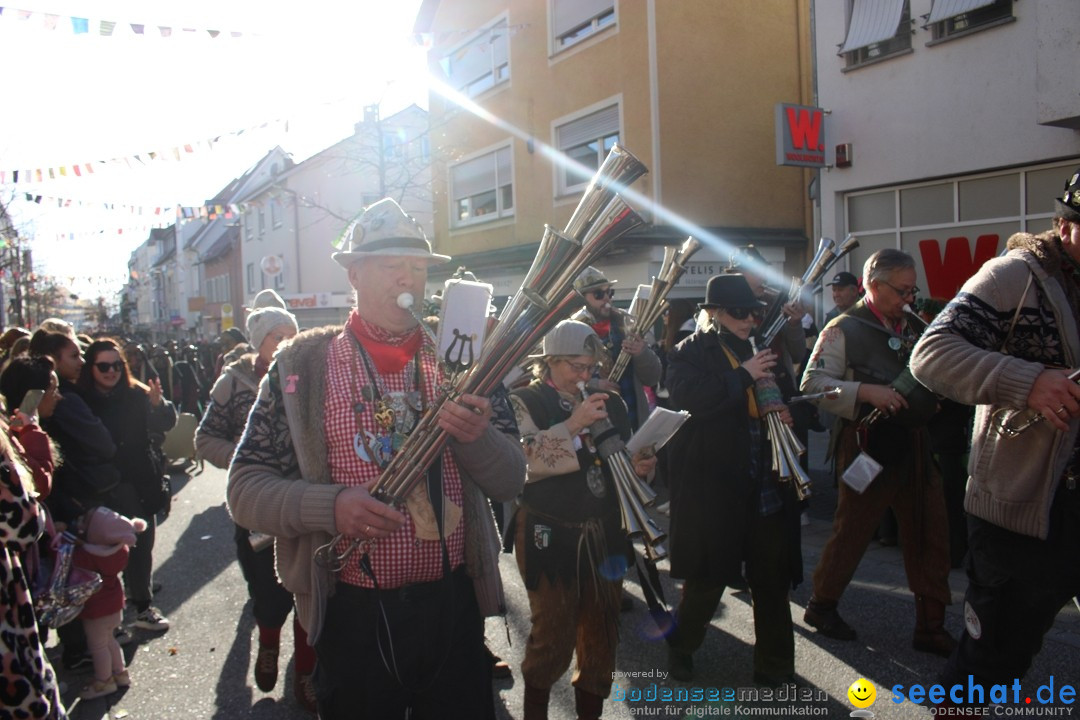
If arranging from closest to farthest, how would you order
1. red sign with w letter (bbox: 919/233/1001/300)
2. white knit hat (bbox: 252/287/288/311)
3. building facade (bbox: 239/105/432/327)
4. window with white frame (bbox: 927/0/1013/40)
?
white knit hat (bbox: 252/287/288/311) → window with white frame (bbox: 927/0/1013/40) → red sign with w letter (bbox: 919/233/1001/300) → building facade (bbox: 239/105/432/327)

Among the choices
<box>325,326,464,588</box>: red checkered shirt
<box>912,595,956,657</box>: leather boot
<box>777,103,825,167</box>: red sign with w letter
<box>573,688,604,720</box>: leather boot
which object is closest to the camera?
<box>325,326,464,588</box>: red checkered shirt

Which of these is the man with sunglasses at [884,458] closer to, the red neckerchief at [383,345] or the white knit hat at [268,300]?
the red neckerchief at [383,345]

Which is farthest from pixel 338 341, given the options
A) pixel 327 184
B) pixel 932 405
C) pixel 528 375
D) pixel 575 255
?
pixel 327 184

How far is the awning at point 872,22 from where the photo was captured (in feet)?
38.3

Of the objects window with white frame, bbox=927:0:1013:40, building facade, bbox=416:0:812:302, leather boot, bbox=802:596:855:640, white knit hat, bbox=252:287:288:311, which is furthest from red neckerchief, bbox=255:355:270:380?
window with white frame, bbox=927:0:1013:40

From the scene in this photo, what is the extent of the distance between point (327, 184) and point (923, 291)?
25.1 metres

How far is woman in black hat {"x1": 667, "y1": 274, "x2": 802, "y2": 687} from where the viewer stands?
4.07 m

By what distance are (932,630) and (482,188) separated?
680 inches

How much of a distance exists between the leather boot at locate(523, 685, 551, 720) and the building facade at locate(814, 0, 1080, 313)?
8.92 meters

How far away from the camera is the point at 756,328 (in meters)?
4.66

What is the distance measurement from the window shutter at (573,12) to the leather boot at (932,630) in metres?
14.1

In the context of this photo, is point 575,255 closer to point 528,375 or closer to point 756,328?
point 528,375

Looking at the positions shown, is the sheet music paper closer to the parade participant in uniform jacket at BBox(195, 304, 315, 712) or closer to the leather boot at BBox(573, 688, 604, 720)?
the leather boot at BBox(573, 688, 604, 720)

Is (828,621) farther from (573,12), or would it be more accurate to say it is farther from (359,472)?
(573,12)
